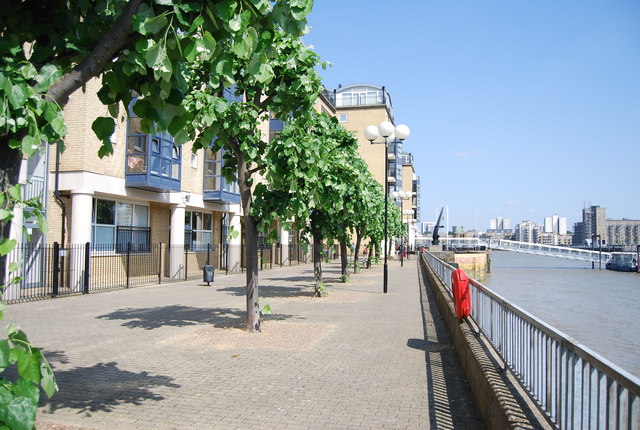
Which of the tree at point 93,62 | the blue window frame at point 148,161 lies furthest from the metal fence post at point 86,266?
the tree at point 93,62

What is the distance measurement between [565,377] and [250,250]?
7614 mm

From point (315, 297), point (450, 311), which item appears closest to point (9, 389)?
point (450, 311)

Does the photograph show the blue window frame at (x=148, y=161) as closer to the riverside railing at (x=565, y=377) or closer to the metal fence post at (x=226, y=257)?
the metal fence post at (x=226, y=257)

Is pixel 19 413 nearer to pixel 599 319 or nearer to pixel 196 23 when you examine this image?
pixel 196 23

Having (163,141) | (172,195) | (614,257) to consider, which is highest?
(163,141)

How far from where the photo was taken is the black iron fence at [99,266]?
16203 mm

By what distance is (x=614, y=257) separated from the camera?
7744cm

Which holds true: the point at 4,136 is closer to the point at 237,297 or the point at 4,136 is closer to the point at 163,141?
the point at 237,297

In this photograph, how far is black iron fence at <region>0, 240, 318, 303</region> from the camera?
16.2 m

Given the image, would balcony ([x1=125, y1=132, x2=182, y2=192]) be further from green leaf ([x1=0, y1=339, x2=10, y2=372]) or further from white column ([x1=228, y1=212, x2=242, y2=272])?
green leaf ([x1=0, y1=339, x2=10, y2=372])

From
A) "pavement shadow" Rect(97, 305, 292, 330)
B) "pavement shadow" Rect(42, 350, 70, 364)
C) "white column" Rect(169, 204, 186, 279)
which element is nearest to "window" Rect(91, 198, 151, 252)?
"white column" Rect(169, 204, 186, 279)

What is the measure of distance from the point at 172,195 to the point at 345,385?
62.1ft

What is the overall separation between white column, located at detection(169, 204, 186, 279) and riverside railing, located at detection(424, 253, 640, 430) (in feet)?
64.9

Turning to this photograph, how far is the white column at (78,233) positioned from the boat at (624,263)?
70.0 m
